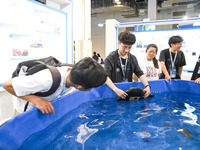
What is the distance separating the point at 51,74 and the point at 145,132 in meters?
0.82

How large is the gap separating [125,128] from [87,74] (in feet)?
2.02

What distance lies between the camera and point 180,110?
1876mm

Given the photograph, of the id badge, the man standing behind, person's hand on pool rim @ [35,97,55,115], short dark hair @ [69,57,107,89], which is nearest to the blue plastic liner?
person's hand on pool rim @ [35,97,55,115]

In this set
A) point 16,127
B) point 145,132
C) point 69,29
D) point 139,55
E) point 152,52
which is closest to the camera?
point 16,127

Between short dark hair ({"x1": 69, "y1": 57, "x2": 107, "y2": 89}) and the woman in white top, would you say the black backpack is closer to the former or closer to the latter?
short dark hair ({"x1": 69, "y1": 57, "x2": 107, "y2": 89})

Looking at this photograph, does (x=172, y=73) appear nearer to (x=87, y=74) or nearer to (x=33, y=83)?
(x=87, y=74)

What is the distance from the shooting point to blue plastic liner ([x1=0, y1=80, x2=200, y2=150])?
1.02 m

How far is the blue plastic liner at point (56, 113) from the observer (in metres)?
1.02

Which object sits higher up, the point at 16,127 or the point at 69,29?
the point at 69,29

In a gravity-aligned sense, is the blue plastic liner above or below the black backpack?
below

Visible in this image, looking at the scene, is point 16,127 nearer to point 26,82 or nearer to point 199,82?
point 26,82

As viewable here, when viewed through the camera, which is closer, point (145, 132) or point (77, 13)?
point (145, 132)

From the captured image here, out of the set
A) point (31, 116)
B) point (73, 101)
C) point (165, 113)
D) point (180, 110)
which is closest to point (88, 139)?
point (31, 116)

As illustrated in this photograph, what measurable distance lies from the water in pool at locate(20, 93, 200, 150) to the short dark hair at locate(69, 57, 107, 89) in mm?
403
